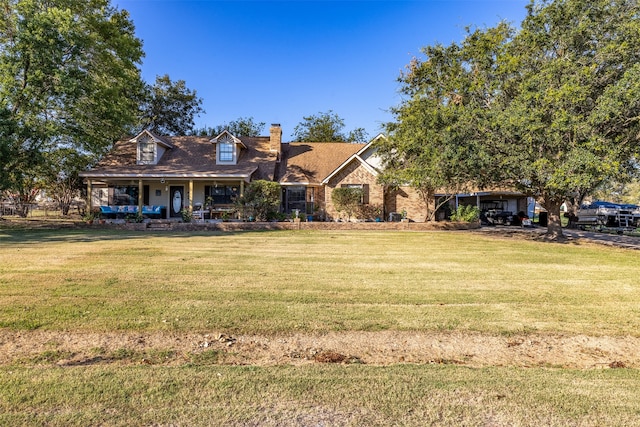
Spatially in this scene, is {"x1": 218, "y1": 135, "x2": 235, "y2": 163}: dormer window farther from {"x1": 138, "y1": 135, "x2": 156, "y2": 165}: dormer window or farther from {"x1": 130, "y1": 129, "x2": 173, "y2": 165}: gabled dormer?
{"x1": 138, "y1": 135, "x2": 156, "y2": 165}: dormer window

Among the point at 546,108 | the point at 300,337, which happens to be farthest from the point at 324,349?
the point at 546,108

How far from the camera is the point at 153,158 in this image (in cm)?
2367

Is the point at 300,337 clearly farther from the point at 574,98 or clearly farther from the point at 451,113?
the point at 451,113

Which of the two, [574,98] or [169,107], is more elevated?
[169,107]

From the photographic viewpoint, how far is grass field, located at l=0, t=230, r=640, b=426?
2.80 m

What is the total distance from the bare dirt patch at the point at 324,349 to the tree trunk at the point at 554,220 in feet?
40.9

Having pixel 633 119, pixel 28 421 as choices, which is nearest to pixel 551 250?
pixel 633 119

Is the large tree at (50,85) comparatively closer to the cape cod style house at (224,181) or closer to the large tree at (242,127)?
the cape cod style house at (224,181)

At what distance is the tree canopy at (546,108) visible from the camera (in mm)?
11484

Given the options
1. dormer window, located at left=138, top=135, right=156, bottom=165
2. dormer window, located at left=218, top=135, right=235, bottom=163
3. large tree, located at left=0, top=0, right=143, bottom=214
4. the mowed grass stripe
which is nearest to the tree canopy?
the mowed grass stripe

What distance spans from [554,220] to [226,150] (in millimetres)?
18772

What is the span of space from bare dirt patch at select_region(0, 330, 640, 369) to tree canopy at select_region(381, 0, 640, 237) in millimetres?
8785

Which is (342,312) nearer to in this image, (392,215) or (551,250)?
(551,250)

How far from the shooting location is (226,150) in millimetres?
24141
